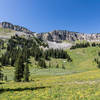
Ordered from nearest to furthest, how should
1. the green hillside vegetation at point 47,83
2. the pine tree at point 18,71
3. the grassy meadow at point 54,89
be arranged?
the grassy meadow at point 54,89 → the green hillside vegetation at point 47,83 → the pine tree at point 18,71

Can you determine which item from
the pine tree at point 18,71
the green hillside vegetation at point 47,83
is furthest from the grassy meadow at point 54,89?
the pine tree at point 18,71

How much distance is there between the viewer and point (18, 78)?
4841 centimetres

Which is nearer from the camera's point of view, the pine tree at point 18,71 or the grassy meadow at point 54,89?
the grassy meadow at point 54,89

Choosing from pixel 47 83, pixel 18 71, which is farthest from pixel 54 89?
pixel 18 71

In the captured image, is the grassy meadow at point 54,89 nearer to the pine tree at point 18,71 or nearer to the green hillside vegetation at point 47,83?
the green hillside vegetation at point 47,83

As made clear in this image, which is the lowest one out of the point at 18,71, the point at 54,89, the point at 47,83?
the point at 47,83

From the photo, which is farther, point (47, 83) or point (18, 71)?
Result: point (18, 71)

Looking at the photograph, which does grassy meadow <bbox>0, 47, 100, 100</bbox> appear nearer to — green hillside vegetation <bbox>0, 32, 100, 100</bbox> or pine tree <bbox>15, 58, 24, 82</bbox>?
green hillside vegetation <bbox>0, 32, 100, 100</bbox>

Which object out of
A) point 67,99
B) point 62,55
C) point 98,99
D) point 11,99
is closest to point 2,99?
point 11,99

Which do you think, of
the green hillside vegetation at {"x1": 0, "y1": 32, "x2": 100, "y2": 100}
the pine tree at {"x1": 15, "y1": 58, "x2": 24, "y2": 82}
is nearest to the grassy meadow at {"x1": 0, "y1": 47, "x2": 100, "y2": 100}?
the green hillside vegetation at {"x1": 0, "y1": 32, "x2": 100, "y2": 100}

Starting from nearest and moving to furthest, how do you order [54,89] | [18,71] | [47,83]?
1. [54,89]
2. [47,83]
3. [18,71]

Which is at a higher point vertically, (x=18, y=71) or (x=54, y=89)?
(x=54, y=89)

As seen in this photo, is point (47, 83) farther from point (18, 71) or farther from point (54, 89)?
point (18, 71)

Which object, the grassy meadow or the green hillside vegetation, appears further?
the green hillside vegetation
